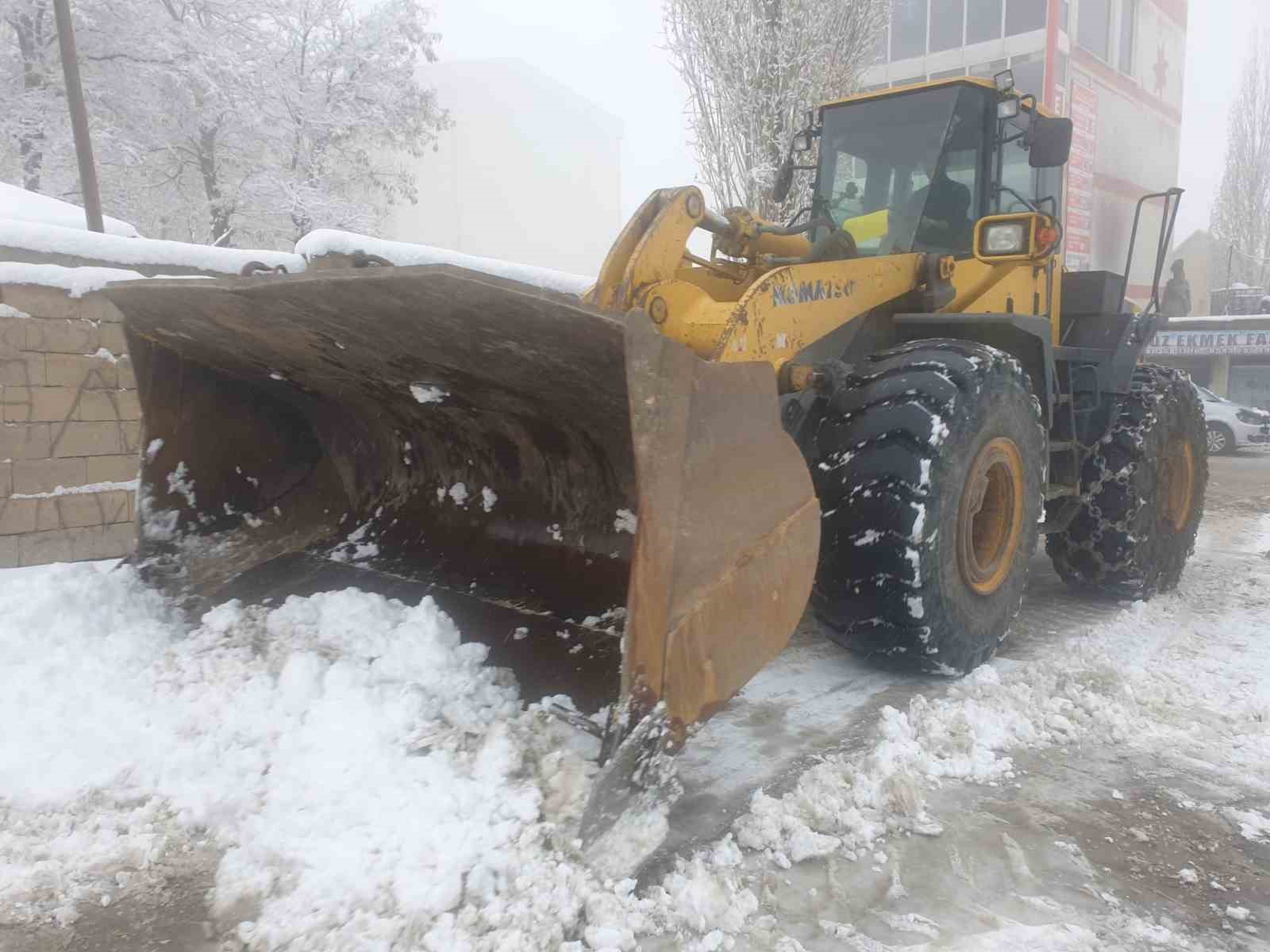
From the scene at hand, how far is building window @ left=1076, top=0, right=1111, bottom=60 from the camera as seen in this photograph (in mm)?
23266

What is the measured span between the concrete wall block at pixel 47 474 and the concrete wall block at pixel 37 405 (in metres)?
0.23

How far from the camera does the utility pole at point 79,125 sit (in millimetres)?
7609

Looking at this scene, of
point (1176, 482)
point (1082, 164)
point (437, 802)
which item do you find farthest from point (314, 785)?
point (1082, 164)

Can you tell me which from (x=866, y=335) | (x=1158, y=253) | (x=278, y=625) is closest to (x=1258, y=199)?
(x=1158, y=253)

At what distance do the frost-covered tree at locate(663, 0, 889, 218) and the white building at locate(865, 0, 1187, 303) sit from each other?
305 inches

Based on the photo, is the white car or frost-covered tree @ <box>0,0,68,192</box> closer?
frost-covered tree @ <box>0,0,68,192</box>

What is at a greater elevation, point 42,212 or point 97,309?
point 42,212

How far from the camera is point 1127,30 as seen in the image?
25469mm

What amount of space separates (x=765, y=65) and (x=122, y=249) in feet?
33.0

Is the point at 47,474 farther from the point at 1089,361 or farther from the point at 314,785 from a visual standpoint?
the point at 1089,361

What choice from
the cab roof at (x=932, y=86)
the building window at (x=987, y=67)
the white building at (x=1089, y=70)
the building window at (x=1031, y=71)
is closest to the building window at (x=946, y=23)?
the white building at (x=1089, y=70)

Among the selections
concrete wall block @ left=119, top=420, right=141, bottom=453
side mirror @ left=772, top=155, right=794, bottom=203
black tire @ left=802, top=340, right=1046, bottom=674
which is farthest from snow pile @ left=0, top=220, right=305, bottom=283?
black tire @ left=802, top=340, right=1046, bottom=674

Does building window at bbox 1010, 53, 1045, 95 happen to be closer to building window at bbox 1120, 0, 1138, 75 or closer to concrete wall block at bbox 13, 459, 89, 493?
building window at bbox 1120, 0, 1138, 75

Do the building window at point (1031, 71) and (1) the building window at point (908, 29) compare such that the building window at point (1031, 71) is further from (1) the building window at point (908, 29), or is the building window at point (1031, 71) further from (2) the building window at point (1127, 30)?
(2) the building window at point (1127, 30)
